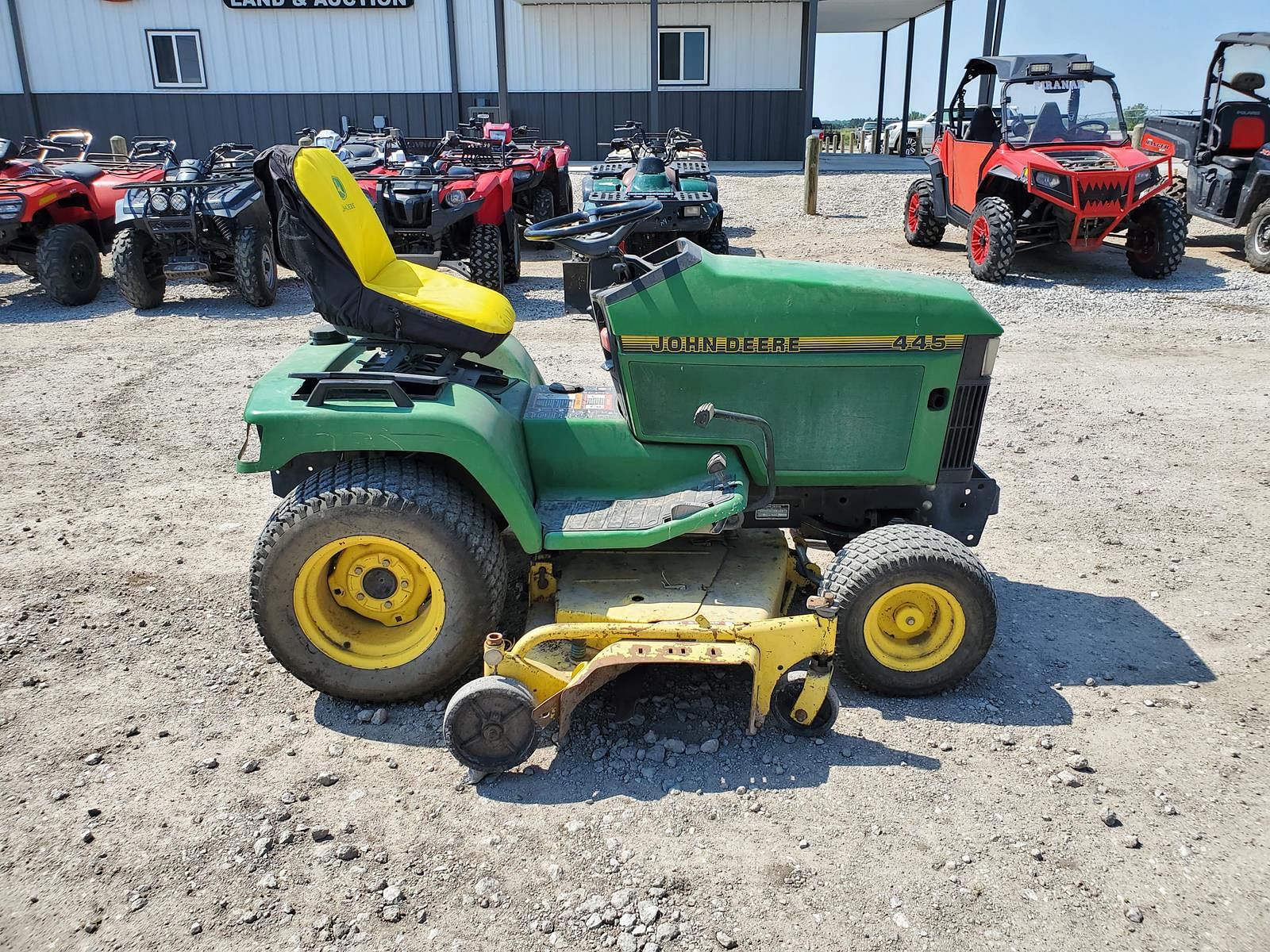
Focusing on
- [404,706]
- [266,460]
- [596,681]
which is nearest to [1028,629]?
[596,681]

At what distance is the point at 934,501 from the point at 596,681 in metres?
1.43

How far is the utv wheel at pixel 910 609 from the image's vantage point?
3090 mm

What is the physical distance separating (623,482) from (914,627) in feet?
3.56

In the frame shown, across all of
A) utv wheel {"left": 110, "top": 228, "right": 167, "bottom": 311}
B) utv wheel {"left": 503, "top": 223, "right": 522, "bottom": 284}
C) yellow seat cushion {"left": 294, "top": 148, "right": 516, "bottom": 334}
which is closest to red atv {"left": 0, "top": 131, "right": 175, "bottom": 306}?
utv wheel {"left": 110, "top": 228, "right": 167, "bottom": 311}

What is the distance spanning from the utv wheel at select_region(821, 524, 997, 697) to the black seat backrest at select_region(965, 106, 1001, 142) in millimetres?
8956

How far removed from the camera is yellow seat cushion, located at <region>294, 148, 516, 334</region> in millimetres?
3223

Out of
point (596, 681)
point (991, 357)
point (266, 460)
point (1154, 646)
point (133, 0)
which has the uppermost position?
point (133, 0)

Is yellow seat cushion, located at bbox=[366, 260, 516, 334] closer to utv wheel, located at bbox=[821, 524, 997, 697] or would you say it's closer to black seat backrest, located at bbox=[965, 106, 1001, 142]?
utv wheel, located at bbox=[821, 524, 997, 697]

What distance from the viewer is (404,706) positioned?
320 cm

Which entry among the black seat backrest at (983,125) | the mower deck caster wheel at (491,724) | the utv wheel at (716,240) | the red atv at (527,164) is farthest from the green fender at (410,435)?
the black seat backrest at (983,125)

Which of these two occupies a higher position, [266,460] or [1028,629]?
[266,460]

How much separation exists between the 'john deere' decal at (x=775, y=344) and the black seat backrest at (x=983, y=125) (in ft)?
28.3

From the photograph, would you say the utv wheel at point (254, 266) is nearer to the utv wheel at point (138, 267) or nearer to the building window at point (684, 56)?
the utv wheel at point (138, 267)

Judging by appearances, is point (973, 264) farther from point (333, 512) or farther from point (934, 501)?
point (333, 512)
